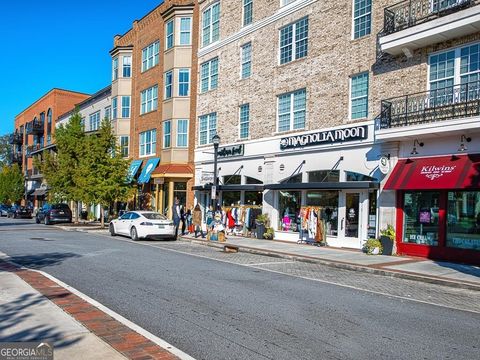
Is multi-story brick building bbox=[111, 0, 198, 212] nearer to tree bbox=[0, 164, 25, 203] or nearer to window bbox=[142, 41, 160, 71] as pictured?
window bbox=[142, 41, 160, 71]

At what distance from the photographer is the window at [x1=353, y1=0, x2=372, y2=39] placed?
1865 cm

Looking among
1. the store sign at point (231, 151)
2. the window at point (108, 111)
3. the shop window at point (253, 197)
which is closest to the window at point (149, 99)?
the window at point (108, 111)

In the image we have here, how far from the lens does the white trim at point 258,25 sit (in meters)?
21.9

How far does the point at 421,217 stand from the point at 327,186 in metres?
4.09

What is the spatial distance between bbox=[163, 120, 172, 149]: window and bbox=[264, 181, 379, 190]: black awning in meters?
11.4

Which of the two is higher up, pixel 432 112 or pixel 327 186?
pixel 432 112

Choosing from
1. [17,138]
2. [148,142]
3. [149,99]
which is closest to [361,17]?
[149,99]

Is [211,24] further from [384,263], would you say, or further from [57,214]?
[384,263]

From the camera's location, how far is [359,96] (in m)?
18.9

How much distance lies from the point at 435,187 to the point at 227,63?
1559cm

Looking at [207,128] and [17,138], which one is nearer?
[207,128]

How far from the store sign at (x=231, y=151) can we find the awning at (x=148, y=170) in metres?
7.51

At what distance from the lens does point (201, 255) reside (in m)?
16.1

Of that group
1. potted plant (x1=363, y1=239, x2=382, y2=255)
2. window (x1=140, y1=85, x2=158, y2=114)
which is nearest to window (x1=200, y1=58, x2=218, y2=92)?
window (x1=140, y1=85, x2=158, y2=114)
